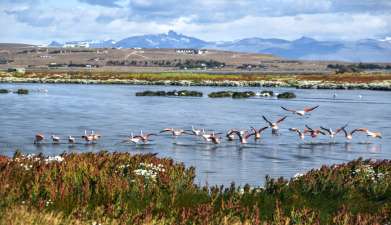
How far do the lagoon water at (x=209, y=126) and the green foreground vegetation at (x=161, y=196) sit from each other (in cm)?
136

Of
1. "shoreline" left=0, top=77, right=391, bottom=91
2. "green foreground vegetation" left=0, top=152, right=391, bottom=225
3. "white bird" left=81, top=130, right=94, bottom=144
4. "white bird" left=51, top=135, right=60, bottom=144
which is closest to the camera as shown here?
"green foreground vegetation" left=0, top=152, right=391, bottom=225

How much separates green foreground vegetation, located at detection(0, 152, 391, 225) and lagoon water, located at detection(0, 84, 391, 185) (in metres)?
1.36

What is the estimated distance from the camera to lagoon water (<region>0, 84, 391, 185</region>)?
23.8 m

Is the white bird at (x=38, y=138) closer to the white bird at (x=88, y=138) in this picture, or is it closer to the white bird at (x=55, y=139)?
the white bird at (x=55, y=139)

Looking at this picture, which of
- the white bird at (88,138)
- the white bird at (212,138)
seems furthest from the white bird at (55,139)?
the white bird at (212,138)

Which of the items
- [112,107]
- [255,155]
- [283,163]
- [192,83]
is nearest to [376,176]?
[283,163]

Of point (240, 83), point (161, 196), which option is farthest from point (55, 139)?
point (240, 83)

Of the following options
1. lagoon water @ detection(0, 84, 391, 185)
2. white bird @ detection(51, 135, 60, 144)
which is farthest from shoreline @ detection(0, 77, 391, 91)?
white bird @ detection(51, 135, 60, 144)

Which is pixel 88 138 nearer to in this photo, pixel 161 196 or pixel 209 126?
pixel 209 126

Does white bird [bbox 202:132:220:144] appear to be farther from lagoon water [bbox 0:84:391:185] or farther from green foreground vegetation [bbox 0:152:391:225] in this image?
green foreground vegetation [bbox 0:152:391:225]

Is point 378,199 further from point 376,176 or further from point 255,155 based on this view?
point 255,155

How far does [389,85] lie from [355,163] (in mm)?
69284

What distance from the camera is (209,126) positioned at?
37125 mm

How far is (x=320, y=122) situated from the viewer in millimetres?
40781
